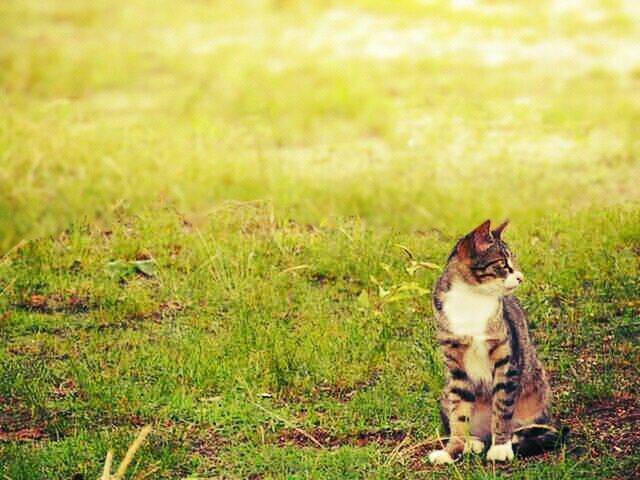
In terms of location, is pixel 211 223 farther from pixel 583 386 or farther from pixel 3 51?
pixel 3 51

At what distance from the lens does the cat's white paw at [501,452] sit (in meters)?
4.66

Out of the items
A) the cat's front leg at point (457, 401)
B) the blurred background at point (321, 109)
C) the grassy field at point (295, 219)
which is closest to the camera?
the cat's front leg at point (457, 401)

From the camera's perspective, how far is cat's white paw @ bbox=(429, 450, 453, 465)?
15.4 ft

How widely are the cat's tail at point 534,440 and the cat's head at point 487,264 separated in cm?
54

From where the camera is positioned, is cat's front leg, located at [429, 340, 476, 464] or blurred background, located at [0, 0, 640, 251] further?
blurred background, located at [0, 0, 640, 251]

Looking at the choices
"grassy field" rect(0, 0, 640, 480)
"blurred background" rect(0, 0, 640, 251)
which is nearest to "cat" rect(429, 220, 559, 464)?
"grassy field" rect(0, 0, 640, 480)

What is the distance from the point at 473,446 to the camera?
474 centimetres

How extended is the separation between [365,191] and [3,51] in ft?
17.1

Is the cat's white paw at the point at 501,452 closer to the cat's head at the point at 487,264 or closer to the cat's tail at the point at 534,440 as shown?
the cat's tail at the point at 534,440

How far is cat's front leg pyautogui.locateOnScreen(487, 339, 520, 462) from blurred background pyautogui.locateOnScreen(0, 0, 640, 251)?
3.23 metres

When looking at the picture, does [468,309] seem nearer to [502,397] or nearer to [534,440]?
[502,397]

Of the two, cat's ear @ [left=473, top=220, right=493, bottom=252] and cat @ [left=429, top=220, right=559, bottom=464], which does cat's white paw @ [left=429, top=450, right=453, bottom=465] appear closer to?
cat @ [left=429, top=220, right=559, bottom=464]

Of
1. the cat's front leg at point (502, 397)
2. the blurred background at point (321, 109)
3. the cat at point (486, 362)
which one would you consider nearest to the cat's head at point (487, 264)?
the cat at point (486, 362)

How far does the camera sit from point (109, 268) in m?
7.19
